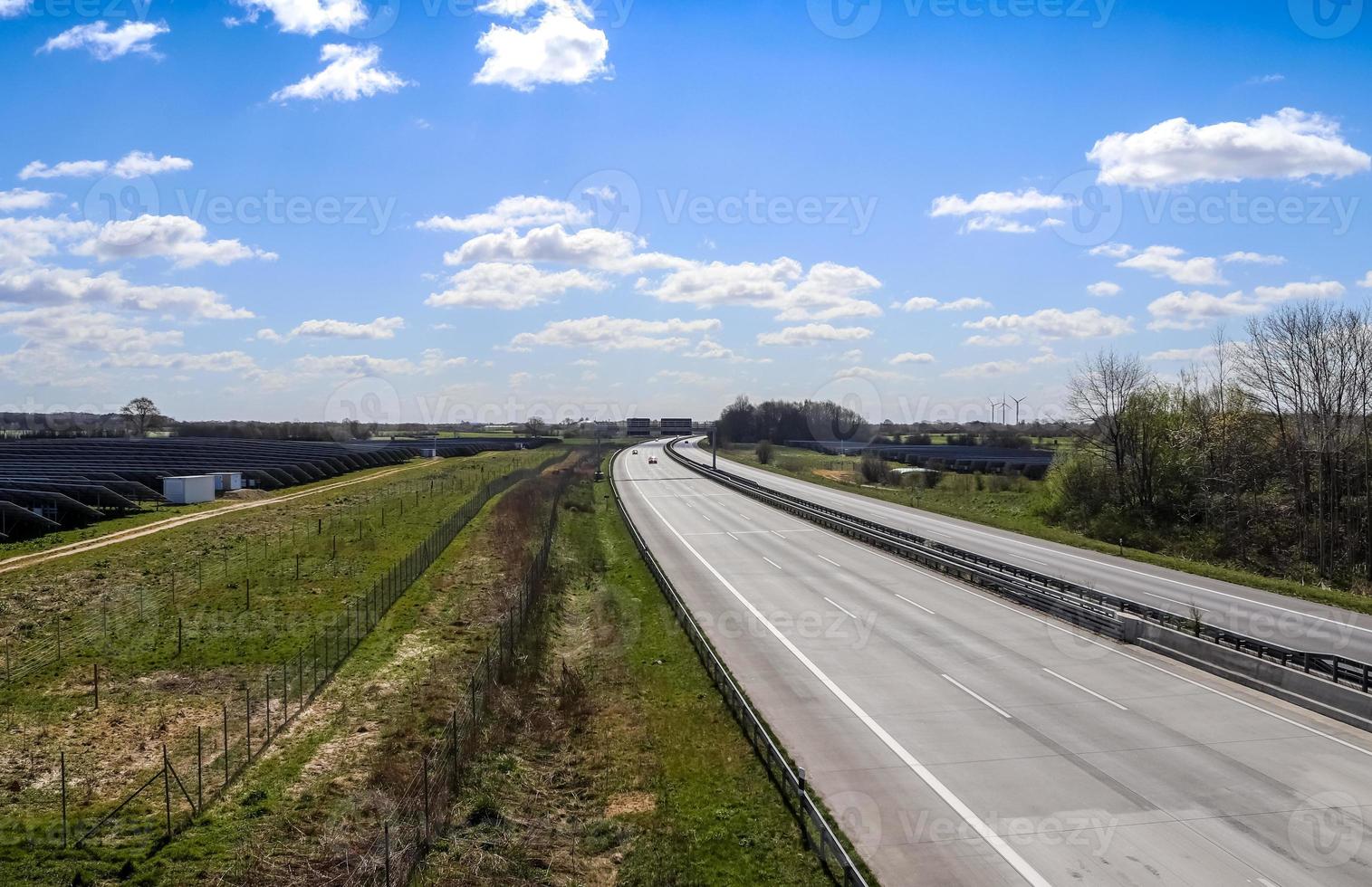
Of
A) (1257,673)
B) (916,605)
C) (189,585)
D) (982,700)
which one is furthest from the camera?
(189,585)

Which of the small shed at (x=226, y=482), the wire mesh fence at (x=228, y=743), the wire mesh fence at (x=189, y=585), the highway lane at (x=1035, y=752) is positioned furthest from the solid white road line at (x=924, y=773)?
the small shed at (x=226, y=482)

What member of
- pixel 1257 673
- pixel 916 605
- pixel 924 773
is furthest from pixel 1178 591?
pixel 924 773

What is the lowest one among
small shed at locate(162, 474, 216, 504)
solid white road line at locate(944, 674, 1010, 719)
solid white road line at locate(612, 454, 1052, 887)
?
solid white road line at locate(612, 454, 1052, 887)

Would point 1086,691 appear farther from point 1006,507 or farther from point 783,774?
point 1006,507

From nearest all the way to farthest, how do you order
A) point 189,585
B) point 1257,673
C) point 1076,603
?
point 1257,673, point 1076,603, point 189,585

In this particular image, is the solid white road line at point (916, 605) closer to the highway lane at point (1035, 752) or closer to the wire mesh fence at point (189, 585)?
the highway lane at point (1035, 752)

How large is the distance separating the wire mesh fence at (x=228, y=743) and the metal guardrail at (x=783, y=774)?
9125mm

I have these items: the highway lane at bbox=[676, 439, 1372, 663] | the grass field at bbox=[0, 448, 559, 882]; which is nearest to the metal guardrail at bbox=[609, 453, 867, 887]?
the grass field at bbox=[0, 448, 559, 882]

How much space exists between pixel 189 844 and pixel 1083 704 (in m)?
19.6

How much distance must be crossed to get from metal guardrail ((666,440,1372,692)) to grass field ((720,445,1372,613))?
873cm

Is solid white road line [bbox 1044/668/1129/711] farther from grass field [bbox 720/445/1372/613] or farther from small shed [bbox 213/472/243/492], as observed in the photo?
small shed [bbox 213/472/243/492]

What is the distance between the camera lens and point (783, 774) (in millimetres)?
17328

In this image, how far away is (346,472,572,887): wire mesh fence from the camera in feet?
47.1

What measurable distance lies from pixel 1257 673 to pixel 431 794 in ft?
68.7
